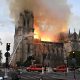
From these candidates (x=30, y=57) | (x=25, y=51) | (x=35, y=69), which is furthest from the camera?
(x=25, y=51)

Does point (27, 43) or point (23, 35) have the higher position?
point (23, 35)

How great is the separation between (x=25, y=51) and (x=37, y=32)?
569 inches

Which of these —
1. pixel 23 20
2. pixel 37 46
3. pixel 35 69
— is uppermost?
pixel 23 20

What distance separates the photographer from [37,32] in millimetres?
190750

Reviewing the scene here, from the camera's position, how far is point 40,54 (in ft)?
585

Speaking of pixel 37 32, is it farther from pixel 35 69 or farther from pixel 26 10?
pixel 35 69

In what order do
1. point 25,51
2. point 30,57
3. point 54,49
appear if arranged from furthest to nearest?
point 54,49
point 25,51
point 30,57

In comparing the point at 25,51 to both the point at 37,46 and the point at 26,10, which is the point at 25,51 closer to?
the point at 37,46

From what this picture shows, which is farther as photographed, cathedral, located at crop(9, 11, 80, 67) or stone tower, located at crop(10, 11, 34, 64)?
stone tower, located at crop(10, 11, 34, 64)

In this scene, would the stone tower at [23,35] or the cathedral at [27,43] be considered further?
the stone tower at [23,35]

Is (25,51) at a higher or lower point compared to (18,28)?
lower

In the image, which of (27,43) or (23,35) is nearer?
(27,43)

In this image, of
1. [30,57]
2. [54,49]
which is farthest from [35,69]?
[54,49]

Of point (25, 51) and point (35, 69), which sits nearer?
point (35, 69)
